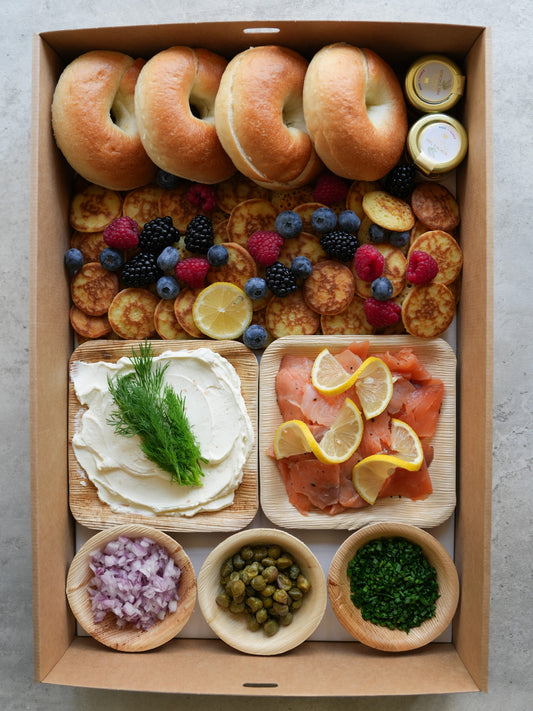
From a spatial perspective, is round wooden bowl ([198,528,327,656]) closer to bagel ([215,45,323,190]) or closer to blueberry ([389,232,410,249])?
blueberry ([389,232,410,249])

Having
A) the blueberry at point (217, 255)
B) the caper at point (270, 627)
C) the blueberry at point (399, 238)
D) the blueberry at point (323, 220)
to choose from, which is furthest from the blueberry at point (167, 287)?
the caper at point (270, 627)

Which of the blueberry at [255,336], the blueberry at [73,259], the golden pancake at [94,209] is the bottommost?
the blueberry at [255,336]

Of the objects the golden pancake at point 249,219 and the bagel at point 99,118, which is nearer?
the bagel at point 99,118

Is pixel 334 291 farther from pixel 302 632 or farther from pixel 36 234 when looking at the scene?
pixel 302 632

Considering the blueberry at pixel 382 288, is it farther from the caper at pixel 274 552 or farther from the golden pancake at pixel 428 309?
the caper at pixel 274 552

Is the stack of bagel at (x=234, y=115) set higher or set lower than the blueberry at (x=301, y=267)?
higher

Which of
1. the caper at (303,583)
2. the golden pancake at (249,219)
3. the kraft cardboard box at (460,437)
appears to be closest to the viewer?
the kraft cardboard box at (460,437)

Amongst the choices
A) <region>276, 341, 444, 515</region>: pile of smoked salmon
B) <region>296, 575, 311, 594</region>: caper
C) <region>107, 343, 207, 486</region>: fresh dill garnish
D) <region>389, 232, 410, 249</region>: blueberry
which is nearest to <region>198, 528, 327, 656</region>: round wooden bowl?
<region>296, 575, 311, 594</region>: caper
